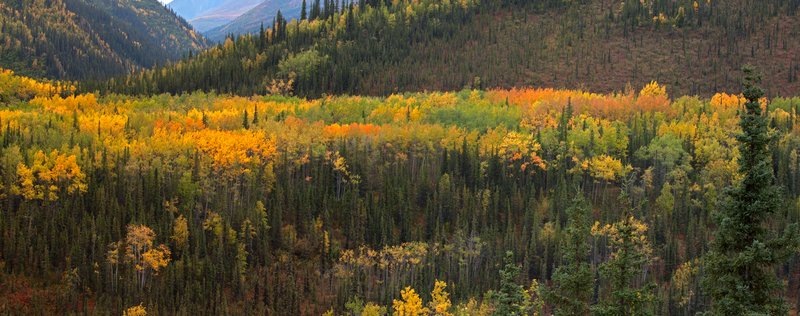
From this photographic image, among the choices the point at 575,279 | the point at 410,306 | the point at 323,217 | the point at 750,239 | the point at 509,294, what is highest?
the point at 750,239

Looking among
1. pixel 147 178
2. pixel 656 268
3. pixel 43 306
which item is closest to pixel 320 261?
pixel 147 178

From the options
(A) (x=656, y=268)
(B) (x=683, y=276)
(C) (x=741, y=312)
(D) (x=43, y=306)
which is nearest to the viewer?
(C) (x=741, y=312)

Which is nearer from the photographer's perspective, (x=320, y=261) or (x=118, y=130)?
(x=320, y=261)

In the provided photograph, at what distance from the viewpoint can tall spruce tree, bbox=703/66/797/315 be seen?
109 ft

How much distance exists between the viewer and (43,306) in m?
131

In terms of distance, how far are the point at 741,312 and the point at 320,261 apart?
132 metres

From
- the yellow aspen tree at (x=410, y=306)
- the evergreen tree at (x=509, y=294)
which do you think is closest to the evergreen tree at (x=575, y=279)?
the evergreen tree at (x=509, y=294)

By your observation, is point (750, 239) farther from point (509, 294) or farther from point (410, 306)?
point (410, 306)

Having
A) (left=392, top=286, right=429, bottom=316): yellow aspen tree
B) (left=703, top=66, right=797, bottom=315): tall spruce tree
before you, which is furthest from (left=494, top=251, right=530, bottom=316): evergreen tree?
(left=392, top=286, right=429, bottom=316): yellow aspen tree

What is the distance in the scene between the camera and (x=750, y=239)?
34.2 metres

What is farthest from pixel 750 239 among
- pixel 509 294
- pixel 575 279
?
pixel 509 294

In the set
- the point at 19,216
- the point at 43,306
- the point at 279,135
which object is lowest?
the point at 43,306

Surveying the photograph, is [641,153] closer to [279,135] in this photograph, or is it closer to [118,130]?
[279,135]

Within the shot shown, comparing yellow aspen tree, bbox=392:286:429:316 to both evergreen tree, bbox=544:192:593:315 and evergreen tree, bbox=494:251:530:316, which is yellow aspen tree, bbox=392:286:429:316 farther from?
evergreen tree, bbox=494:251:530:316
